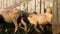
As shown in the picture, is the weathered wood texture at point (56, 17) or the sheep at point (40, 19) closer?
the weathered wood texture at point (56, 17)

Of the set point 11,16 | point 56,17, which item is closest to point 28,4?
point 11,16

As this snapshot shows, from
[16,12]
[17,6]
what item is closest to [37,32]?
[16,12]

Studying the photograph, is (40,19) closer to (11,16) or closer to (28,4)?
(11,16)

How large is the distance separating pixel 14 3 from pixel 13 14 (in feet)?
3.10

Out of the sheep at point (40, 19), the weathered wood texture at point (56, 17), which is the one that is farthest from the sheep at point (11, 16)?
the weathered wood texture at point (56, 17)

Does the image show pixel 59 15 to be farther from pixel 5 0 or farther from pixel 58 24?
pixel 5 0

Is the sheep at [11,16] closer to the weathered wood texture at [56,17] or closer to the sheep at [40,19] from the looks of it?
the sheep at [40,19]

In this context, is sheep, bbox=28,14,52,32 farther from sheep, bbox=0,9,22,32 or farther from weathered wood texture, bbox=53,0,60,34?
weathered wood texture, bbox=53,0,60,34

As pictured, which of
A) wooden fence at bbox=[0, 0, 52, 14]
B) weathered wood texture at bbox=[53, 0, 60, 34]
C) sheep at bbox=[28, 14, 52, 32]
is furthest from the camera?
wooden fence at bbox=[0, 0, 52, 14]

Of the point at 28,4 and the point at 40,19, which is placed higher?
the point at 28,4

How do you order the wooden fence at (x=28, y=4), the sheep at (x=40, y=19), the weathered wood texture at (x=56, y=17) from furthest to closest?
the wooden fence at (x=28, y=4)
the sheep at (x=40, y=19)
the weathered wood texture at (x=56, y=17)

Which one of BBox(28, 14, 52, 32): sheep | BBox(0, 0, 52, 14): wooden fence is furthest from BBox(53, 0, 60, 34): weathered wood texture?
BBox(0, 0, 52, 14): wooden fence

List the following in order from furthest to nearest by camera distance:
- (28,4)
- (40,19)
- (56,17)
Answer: (28,4) → (40,19) → (56,17)

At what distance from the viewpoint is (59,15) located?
1.79 m
